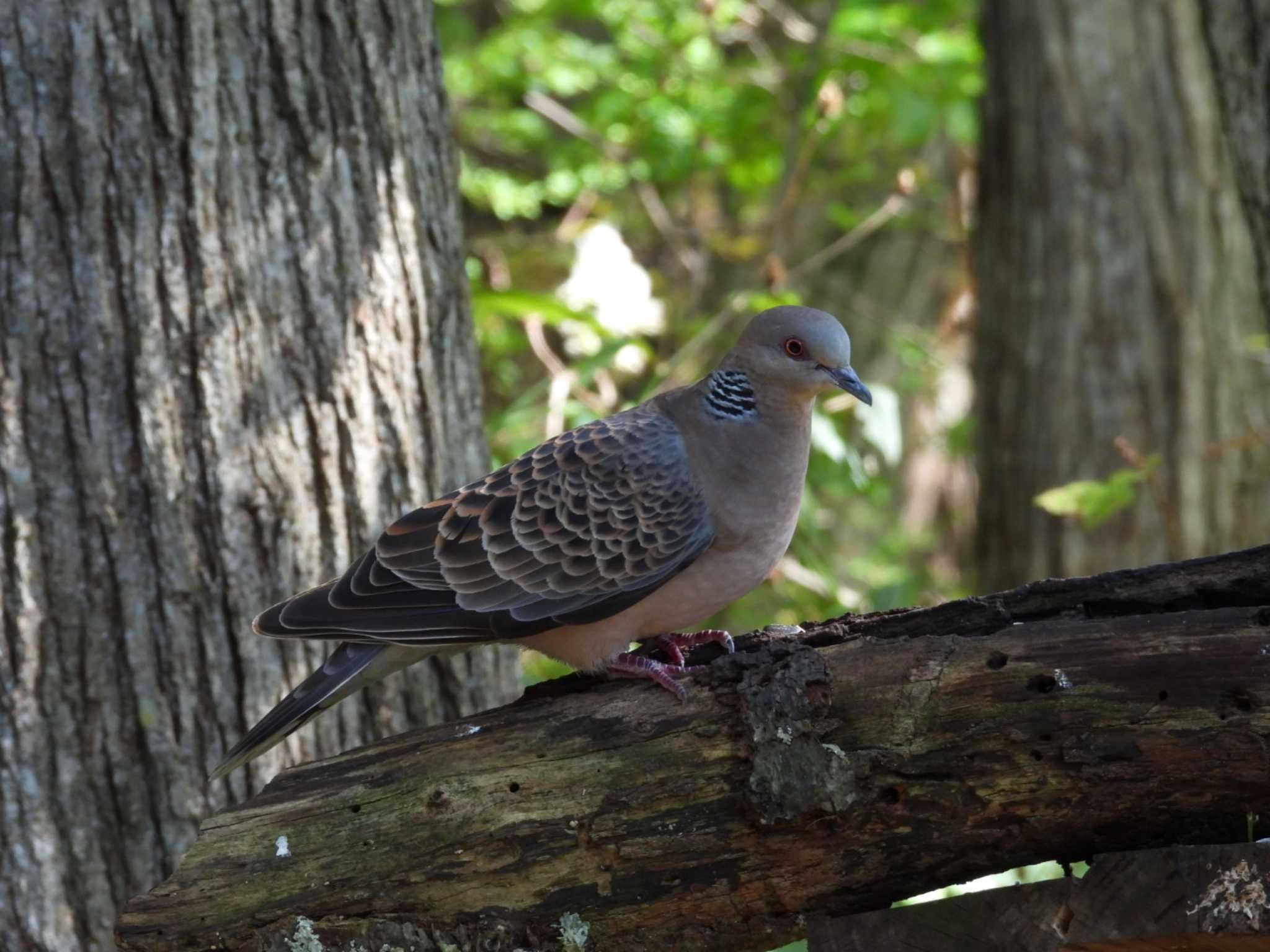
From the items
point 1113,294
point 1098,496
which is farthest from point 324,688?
point 1113,294

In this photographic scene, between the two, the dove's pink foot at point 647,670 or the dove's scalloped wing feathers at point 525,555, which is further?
the dove's scalloped wing feathers at point 525,555

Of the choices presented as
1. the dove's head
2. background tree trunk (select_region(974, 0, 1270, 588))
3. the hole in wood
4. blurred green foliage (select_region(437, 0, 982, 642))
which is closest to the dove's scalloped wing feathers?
the dove's head

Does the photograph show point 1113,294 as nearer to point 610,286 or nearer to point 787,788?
point 610,286

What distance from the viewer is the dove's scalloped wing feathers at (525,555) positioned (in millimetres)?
3121

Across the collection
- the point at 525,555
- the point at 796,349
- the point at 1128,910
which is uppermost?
the point at 796,349

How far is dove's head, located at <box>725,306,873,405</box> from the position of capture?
3.29 meters

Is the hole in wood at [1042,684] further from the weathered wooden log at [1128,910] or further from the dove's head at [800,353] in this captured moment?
the dove's head at [800,353]

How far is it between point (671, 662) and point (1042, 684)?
1.01 metres

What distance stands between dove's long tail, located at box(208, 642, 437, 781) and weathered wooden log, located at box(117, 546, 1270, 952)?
18cm

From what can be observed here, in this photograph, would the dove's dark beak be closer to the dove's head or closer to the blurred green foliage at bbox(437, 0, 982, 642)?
the dove's head

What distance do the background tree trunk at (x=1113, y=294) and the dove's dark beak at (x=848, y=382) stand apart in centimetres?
366

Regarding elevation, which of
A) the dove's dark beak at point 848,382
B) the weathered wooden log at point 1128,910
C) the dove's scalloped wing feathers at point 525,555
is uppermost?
the dove's dark beak at point 848,382

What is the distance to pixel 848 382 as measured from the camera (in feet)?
10.8


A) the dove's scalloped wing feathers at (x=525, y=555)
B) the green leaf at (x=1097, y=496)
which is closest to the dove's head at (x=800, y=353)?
the dove's scalloped wing feathers at (x=525, y=555)
